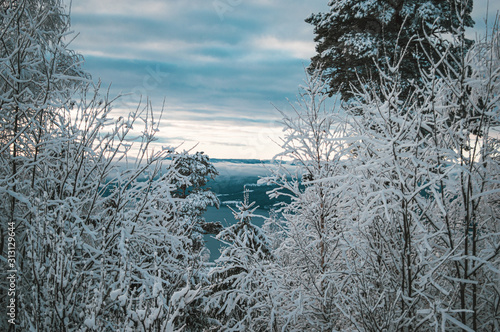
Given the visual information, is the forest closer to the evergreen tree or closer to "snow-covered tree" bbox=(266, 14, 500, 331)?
"snow-covered tree" bbox=(266, 14, 500, 331)

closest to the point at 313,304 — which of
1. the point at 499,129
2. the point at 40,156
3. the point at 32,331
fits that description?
the point at 499,129

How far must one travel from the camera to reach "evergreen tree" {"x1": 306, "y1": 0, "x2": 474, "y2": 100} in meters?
9.68

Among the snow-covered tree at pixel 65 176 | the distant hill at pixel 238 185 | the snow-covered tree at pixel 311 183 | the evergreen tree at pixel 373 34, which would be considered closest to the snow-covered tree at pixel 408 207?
the snow-covered tree at pixel 311 183

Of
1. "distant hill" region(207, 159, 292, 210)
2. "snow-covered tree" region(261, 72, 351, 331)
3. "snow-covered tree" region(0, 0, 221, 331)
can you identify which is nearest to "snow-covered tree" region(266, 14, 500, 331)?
"snow-covered tree" region(261, 72, 351, 331)

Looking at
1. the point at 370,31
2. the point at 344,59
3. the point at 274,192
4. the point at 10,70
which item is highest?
the point at 370,31

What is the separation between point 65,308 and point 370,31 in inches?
446

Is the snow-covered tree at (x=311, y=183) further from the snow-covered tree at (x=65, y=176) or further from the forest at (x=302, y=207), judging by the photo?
the snow-covered tree at (x=65, y=176)

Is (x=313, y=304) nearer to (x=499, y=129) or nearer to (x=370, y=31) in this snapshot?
(x=499, y=129)

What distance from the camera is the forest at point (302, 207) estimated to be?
10.2 feet

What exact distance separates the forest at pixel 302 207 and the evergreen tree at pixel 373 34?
0.55m

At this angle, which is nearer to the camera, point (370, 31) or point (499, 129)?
point (499, 129)

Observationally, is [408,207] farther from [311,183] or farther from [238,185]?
[238,185]

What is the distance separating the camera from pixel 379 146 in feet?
10.9

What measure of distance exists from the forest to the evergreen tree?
554 mm
